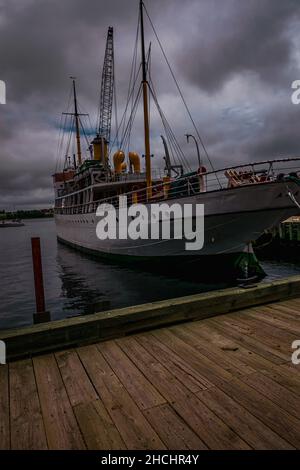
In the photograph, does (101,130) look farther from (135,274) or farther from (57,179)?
(135,274)

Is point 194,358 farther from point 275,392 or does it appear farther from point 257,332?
point 257,332

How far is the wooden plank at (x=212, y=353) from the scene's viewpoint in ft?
11.0

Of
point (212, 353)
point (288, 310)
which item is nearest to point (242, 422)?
point (212, 353)

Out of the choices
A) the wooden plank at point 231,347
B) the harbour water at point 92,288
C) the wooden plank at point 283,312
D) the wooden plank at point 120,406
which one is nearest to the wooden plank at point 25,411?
the wooden plank at point 120,406

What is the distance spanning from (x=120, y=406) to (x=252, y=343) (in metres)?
2.10

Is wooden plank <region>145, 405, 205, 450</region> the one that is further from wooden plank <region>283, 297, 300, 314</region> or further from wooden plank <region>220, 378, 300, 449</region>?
wooden plank <region>283, 297, 300, 314</region>

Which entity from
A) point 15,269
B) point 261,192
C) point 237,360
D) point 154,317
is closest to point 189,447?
point 237,360

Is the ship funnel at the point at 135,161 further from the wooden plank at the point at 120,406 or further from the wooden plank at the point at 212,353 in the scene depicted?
the wooden plank at the point at 120,406

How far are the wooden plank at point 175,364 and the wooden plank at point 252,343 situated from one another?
96 cm

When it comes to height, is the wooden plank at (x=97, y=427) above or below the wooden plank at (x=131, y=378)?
above

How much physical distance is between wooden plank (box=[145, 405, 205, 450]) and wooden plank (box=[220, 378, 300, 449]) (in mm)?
643

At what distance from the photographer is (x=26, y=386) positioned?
10.3 ft

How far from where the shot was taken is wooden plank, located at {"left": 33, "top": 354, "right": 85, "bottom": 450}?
237 cm

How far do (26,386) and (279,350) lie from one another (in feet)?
10.2
